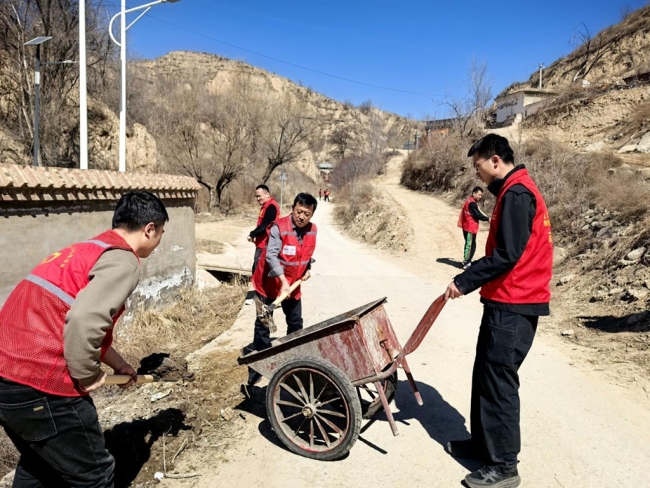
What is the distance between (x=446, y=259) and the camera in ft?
41.3

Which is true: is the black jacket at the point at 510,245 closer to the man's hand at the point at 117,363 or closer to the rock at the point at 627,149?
the man's hand at the point at 117,363

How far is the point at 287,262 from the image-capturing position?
4.36 meters

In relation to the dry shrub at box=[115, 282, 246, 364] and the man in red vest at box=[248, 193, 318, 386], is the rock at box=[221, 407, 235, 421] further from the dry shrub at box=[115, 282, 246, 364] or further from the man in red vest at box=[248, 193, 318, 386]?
the dry shrub at box=[115, 282, 246, 364]

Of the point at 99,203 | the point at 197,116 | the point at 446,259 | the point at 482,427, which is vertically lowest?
the point at 446,259

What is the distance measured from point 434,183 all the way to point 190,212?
67.1 feet

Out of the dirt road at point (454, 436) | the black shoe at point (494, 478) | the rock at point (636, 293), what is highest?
the rock at point (636, 293)

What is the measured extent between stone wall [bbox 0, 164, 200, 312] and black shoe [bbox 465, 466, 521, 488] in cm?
443

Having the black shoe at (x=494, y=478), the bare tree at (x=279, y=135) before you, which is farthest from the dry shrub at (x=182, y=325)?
the bare tree at (x=279, y=135)

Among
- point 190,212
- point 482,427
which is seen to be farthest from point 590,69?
point 482,427

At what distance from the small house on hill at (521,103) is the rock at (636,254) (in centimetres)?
2792

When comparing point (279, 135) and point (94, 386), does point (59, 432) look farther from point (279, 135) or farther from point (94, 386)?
point (279, 135)

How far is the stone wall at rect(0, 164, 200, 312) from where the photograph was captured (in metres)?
4.44

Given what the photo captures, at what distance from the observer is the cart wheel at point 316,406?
2.97 m

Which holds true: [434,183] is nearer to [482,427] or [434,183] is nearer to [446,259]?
[446,259]
